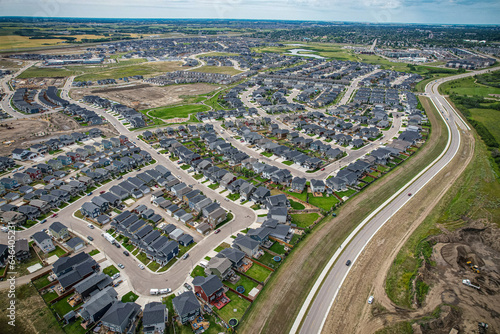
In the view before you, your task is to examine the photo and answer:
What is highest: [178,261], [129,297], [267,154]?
[267,154]

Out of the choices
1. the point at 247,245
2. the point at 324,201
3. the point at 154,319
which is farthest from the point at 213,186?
the point at 154,319

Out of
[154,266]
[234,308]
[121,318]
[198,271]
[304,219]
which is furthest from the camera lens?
[304,219]

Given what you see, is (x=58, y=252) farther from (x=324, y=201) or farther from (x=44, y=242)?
(x=324, y=201)

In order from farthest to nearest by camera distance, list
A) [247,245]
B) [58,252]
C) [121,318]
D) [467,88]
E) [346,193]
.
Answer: [467,88] < [346,193] < [58,252] < [247,245] < [121,318]

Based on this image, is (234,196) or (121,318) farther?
(234,196)

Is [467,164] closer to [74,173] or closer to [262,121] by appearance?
[262,121]

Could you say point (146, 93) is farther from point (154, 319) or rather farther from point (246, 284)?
point (154, 319)

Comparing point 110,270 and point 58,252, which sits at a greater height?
point 110,270

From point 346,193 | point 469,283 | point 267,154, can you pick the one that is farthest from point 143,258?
point 469,283
